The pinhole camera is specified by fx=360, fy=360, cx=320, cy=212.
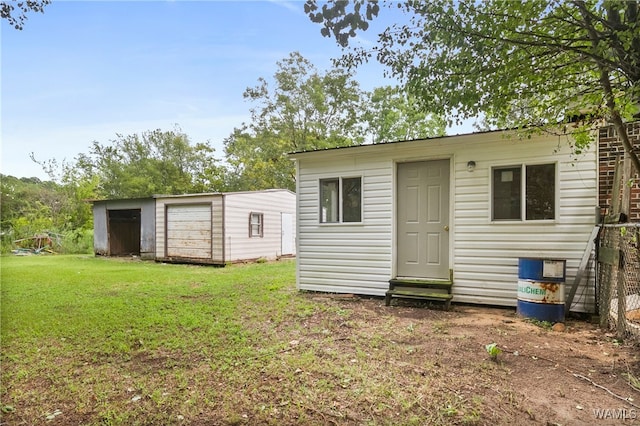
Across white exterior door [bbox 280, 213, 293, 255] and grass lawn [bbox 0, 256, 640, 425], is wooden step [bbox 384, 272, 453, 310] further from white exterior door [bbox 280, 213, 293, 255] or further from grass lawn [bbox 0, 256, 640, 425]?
white exterior door [bbox 280, 213, 293, 255]

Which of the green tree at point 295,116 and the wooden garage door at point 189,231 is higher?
the green tree at point 295,116

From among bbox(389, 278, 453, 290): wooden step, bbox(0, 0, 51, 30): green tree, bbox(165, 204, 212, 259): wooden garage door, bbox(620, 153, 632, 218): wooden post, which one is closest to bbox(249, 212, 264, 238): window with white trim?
bbox(165, 204, 212, 259): wooden garage door

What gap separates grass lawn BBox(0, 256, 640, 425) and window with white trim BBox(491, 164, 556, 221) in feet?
4.99

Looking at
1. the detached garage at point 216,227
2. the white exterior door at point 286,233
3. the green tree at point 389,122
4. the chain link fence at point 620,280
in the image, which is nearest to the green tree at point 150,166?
the green tree at point 389,122

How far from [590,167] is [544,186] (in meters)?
0.59

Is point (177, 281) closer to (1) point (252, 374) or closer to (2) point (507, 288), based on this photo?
(1) point (252, 374)

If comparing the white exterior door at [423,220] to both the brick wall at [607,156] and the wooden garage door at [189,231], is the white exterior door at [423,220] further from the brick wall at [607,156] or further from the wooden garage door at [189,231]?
the wooden garage door at [189,231]

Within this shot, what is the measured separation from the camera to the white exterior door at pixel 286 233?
15248 mm

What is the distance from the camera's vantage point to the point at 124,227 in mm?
16281

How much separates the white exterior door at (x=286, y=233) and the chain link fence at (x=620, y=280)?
38.8 ft

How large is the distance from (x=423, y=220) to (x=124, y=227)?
1465cm

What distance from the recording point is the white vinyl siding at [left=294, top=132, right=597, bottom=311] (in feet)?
16.7

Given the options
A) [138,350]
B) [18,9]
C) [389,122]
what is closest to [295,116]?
[389,122]

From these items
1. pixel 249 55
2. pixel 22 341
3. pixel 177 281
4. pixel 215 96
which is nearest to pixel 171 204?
pixel 215 96
